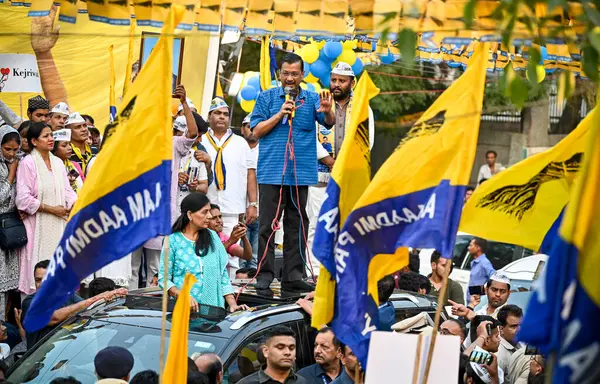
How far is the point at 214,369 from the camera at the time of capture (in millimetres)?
7184

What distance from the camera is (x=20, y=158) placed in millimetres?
10352

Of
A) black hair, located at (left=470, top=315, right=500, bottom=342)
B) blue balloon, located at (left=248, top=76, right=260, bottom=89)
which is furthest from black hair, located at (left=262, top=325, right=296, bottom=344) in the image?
blue balloon, located at (left=248, top=76, right=260, bottom=89)

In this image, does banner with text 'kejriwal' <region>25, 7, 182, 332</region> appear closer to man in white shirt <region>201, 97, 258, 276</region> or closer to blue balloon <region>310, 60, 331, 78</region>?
man in white shirt <region>201, 97, 258, 276</region>

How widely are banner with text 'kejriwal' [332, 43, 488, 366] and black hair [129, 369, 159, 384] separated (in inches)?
49.6

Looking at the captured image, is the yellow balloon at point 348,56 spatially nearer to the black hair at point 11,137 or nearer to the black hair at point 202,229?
the black hair at point 11,137

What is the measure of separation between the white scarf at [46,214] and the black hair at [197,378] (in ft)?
→ 11.8

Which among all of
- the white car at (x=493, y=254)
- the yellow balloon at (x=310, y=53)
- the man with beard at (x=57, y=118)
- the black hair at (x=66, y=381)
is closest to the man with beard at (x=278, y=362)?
the black hair at (x=66, y=381)

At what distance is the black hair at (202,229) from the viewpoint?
8.65 meters

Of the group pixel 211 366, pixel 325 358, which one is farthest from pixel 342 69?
pixel 211 366

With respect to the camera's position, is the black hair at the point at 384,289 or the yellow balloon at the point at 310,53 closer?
the black hair at the point at 384,289

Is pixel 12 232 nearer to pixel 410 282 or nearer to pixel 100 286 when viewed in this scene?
pixel 100 286

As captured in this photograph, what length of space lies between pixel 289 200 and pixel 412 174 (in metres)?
2.98

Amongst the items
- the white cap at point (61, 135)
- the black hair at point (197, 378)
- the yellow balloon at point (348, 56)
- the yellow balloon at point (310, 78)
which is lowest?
the black hair at point (197, 378)

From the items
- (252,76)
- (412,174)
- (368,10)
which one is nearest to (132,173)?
(412,174)
